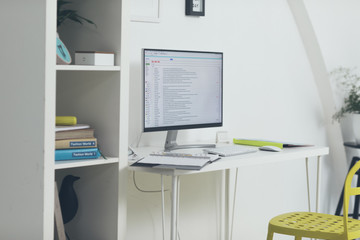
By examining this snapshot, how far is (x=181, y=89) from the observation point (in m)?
2.78

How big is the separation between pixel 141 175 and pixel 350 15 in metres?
2.18

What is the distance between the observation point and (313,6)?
3781mm

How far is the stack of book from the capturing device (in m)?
2.16

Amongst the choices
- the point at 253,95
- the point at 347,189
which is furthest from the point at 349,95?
the point at 347,189

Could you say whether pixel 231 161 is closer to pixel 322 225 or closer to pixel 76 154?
pixel 322 225

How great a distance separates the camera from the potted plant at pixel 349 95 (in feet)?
12.8

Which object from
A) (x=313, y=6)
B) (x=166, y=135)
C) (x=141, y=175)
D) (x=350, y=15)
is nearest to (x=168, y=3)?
(x=166, y=135)

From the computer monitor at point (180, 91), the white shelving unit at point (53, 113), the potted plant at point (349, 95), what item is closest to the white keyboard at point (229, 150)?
the computer monitor at point (180, 91)

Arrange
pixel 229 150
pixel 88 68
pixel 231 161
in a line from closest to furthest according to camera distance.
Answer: pixel 88 68
pixel 231 161
pixel 229 150

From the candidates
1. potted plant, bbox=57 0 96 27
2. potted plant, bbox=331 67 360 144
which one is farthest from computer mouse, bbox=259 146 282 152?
potted plant, bbox=331 67 360 144

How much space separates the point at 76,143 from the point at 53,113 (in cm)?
27

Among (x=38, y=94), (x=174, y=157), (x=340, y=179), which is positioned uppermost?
(x=38, y=94)

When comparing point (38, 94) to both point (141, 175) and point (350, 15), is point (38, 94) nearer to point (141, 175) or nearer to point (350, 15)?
point (141, 175)

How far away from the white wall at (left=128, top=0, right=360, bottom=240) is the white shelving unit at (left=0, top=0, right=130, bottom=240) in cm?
44
